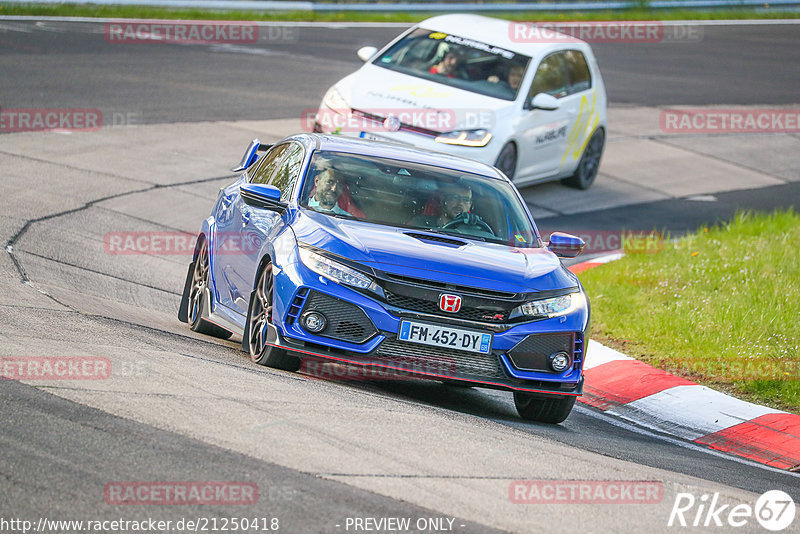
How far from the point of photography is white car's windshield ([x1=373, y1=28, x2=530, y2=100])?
15.0 metres

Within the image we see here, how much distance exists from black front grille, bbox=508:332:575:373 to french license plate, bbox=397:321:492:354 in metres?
0.21

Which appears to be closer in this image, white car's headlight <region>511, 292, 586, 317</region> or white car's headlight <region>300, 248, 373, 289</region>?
white car's headlight <region>300, 248, 373, 289</region>

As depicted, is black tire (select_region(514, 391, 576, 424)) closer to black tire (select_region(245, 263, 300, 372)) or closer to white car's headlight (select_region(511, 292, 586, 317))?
white car's headlight (select_region(511, 292, 586, 317))

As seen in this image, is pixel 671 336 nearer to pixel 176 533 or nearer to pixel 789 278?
pixel 789 278

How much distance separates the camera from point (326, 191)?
8.20 metres

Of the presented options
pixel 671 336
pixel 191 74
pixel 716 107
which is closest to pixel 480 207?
pixel 671 336

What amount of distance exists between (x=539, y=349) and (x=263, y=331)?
172 centimetres

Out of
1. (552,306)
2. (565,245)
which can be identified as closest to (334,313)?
(552,306)

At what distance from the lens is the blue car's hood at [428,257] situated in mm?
7246

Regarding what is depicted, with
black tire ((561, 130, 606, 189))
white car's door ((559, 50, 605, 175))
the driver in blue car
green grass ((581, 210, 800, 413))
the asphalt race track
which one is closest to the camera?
the asphalt race track

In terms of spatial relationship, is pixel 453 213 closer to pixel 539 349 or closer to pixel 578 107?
pixel 539 349

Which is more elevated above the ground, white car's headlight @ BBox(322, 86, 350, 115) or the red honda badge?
the red honda badge

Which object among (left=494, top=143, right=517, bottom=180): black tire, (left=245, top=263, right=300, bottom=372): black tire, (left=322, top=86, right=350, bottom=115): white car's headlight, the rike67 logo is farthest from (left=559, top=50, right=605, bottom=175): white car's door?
the rike67 logo

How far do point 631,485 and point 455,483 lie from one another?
3.18 ft
